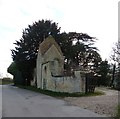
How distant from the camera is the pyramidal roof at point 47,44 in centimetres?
5503

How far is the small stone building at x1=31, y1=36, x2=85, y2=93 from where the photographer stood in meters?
37.1

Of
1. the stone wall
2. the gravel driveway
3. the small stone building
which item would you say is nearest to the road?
the gravel driveway

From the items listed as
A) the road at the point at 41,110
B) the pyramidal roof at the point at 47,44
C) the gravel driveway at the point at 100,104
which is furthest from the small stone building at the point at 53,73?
the road at the point at 41,110

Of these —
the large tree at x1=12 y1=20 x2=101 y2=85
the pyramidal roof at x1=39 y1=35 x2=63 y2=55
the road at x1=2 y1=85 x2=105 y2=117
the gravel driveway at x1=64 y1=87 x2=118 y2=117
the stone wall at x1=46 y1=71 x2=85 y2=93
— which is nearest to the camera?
the road at x1=2 y1=85 x2=105 y2=117

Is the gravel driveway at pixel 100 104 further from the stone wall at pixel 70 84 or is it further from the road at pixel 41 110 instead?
the stone wall at pixel 70 84

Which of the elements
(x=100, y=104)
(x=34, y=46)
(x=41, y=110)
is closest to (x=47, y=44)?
(x=34, y=46)

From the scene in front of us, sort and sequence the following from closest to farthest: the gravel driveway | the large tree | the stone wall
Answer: the gravel driveway
the stone wall
the large tree

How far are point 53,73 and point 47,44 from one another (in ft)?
37.0

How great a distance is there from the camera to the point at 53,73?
150 ft

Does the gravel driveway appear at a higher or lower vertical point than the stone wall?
lower

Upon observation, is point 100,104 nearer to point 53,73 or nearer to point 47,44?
point 53,73

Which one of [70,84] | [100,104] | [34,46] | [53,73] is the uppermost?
[34,46]

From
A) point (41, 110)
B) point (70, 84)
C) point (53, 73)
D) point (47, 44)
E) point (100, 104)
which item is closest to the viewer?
point (41, 110)

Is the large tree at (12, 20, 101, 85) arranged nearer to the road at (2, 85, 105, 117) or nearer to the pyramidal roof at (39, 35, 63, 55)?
the pyramidal roof at (39, 35, 63, 55)
